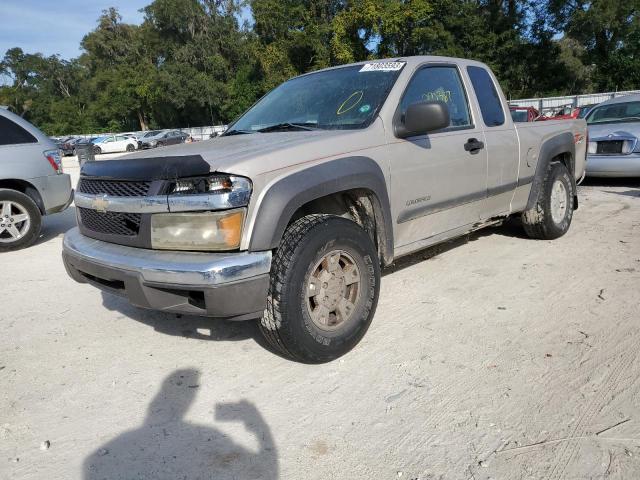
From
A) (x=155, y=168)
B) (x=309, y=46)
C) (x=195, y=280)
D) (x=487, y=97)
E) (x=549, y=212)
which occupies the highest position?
(x=309, y=46)

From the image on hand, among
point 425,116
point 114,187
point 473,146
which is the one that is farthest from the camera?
point 473,146

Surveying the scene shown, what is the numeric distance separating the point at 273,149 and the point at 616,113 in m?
8.49

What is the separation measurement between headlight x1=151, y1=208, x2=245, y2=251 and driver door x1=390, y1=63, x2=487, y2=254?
4.21 feet

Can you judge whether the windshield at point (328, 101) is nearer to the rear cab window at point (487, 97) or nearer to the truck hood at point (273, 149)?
the truck hood at point (273, 149)

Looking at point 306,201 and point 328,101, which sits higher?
point 328,101

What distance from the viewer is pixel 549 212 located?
516cm

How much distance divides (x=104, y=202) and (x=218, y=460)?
1.63 meters

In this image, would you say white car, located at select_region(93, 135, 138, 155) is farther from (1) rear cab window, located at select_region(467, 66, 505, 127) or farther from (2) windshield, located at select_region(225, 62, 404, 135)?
(1) rear cab window, located at select_region(467, 66, 505, 127)

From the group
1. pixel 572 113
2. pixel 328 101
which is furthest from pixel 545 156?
pixel 572 113

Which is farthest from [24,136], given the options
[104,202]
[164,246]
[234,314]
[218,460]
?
[218,460]

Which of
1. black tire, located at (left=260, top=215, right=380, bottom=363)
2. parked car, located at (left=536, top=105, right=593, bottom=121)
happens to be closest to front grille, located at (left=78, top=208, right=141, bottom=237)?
black tire, located at (left=260, top=215, right=380, bottom=363)

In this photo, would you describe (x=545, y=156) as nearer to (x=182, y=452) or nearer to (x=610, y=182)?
(x=182, y=452)

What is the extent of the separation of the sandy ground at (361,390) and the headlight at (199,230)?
0.83m

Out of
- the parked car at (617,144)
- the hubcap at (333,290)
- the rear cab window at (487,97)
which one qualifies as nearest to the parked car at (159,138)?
the parked car at (617,144)
